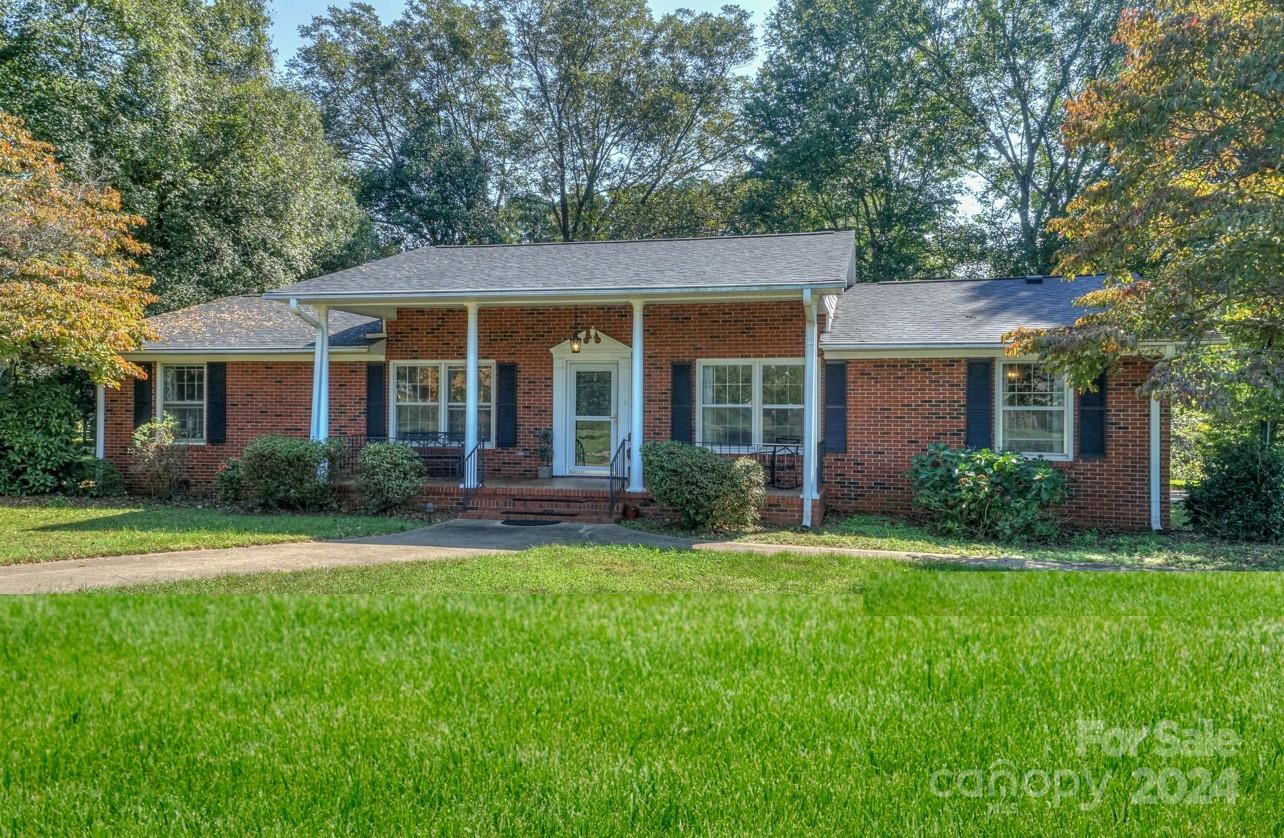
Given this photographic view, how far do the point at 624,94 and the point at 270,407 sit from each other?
2036cm

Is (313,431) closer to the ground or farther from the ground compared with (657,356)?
closer to the ground

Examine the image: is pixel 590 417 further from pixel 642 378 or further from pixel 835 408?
pixel 835 408

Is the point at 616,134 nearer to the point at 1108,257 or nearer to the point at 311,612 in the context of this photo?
the point at 1108,257

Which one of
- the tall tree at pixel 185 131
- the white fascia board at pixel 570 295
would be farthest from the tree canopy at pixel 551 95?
the white fascia board at pixel 570 295

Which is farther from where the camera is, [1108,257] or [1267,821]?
[1108,257]

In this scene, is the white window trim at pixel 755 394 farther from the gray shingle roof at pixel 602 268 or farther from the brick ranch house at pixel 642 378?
the gray shingle roof at pixel 602 268

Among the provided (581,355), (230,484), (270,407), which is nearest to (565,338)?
(581,355)

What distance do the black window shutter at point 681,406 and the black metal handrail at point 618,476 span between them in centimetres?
86

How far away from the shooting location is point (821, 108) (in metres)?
25.6

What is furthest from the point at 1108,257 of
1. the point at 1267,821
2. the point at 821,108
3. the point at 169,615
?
the point at 821,108

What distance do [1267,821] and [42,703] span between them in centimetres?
544

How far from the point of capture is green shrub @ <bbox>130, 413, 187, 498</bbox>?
1404 centimetres

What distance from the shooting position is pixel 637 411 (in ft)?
38.4

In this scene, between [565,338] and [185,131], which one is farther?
[185,131]
